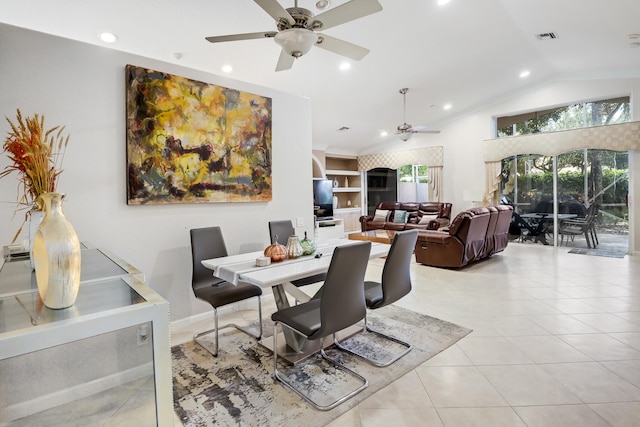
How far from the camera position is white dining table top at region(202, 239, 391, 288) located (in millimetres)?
2223

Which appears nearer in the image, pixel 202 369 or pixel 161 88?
pixel 202 369

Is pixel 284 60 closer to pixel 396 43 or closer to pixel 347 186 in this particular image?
pixel 396 43

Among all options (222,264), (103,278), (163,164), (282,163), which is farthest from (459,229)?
(103,278)

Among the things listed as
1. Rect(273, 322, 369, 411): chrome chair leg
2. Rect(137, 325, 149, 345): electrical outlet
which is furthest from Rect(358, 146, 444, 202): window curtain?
Rect(137, 325, 149, 345): electrical outlet

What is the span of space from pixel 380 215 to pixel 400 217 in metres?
0.67

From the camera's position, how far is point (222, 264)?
2.61 meters

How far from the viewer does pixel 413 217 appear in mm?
8867

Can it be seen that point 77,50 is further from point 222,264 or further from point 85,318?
point 85,318

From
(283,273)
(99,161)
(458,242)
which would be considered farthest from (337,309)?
(458,242)

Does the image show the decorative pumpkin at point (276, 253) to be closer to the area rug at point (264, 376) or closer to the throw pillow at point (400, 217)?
the area rug at point (264, 376)

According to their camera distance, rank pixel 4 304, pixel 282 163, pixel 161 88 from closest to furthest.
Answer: pixel 4 304 < pixel 161 88 < pixel 282 163

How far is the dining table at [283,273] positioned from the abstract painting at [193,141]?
0.88m

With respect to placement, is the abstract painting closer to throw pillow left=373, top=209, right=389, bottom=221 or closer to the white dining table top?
the white dining table top

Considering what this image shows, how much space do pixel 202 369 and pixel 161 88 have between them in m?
2.43
